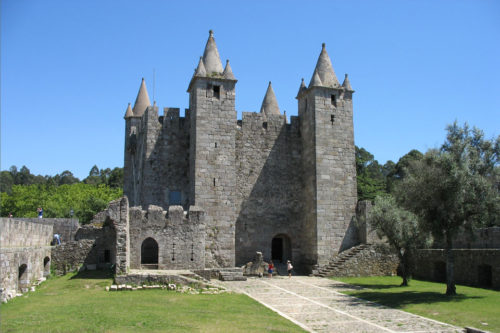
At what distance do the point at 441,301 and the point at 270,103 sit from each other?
72.5ft

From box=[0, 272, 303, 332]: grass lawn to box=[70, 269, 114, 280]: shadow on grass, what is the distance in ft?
6.60

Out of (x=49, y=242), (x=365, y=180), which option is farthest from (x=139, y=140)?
(x=365, y=180)

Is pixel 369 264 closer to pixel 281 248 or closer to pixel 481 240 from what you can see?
pixel 481 240

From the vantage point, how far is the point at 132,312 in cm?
1294

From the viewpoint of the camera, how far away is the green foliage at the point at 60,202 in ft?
139

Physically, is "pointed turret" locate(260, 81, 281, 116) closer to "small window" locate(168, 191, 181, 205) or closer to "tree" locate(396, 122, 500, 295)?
"small window" locate(168, 191, 181, 205)

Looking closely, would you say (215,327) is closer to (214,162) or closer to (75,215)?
(214,162)

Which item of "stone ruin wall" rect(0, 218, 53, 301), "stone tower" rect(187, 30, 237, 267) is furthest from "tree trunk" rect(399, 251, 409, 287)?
"stone ruin wall" rect(0, 218, 53, 301)

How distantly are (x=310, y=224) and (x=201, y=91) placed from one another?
1009 cm

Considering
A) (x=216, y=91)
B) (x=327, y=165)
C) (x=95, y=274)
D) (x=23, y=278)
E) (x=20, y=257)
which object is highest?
(x=216, y=91)

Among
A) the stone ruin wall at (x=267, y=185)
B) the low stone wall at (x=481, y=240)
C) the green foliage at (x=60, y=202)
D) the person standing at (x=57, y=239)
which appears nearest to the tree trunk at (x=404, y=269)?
the low stone wall at (x=481, y=240)

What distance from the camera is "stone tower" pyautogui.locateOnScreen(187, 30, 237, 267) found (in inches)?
1018

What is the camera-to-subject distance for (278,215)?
28.6 m

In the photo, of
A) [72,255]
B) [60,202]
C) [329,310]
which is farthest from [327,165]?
[60,202]
